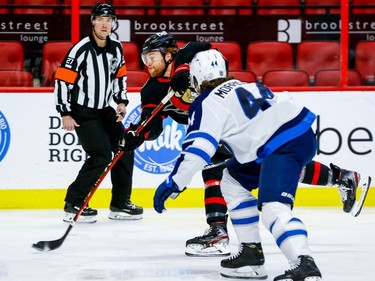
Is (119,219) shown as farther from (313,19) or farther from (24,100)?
(313,19)

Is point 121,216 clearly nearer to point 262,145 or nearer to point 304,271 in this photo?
point 262,145

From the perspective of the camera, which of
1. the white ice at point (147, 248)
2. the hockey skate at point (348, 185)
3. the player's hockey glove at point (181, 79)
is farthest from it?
the player's hockey glove at point (181, 79)

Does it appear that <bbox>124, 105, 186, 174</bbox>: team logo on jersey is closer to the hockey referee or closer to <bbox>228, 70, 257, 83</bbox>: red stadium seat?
the hockey referee

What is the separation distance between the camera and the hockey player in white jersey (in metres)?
3.96

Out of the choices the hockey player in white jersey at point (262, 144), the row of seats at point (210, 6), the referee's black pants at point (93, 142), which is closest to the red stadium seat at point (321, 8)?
the row of seats at point (210, 6)

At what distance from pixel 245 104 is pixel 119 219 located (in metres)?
2.47

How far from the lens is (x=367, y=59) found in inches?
286

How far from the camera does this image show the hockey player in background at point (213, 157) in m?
4.88

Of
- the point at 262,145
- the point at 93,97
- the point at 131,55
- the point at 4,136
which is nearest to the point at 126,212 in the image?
the point at 93,97

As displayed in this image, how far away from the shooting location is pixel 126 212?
641 centimetres

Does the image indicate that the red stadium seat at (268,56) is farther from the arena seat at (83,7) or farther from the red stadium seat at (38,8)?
the red stadium seat at (38,8)

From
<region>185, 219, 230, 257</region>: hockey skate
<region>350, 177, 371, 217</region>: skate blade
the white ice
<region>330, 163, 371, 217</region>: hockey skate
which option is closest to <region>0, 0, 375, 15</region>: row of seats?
the white ice

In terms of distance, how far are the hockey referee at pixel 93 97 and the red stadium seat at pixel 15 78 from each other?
759 millimetres

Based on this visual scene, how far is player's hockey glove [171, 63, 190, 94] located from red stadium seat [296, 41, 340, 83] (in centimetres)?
228
